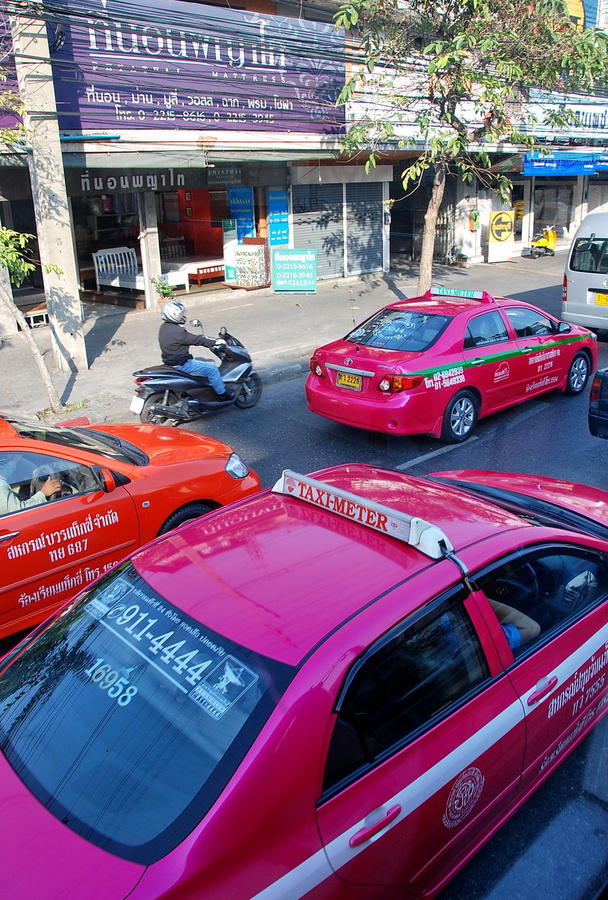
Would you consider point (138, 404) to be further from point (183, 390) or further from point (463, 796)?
point (463, 796)

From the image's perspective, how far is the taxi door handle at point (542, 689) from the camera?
9.93 ft

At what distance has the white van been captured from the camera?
12094 millimetres

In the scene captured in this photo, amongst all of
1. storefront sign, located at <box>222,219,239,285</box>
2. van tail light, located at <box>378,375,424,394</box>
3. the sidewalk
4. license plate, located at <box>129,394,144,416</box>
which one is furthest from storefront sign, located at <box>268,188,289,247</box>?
van tail light, located at <box>378,375,424,394</box>

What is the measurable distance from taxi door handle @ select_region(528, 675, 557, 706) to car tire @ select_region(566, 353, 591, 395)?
7378 millimetres

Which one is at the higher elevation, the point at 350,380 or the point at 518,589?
the point at 518,589

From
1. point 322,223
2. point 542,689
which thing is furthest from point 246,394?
point 322,223

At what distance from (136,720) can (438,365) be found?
609 centimetres

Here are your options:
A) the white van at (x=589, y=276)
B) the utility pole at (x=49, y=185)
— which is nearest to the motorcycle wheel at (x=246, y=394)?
the utility pole at (x=49, y=185)

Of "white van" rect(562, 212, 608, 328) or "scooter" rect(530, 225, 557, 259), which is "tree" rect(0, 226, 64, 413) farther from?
"scooter" rect(530, 225, 557, 259)

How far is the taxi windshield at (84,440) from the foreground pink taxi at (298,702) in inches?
87.9

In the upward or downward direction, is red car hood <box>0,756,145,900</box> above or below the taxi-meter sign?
below

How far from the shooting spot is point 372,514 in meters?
2.99

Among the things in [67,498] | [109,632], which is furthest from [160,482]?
[109,632]

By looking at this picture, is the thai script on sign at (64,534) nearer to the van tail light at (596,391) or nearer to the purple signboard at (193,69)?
the van tail light at (596,391)
